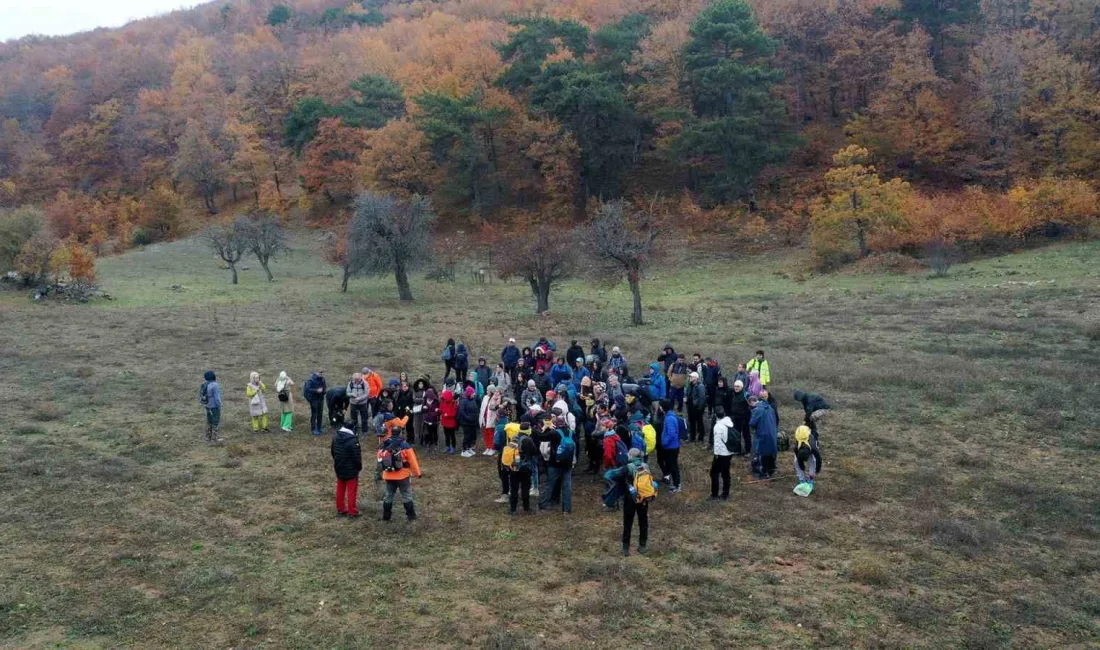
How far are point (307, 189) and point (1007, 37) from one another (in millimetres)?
57393

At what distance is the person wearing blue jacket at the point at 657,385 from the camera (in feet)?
48.2

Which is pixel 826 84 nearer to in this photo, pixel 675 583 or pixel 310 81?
pixel 310 81

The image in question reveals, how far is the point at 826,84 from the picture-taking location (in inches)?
2339

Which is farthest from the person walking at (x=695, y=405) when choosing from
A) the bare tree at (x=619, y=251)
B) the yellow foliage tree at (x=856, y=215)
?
the yellow foliage tree at (x=856, y=215)

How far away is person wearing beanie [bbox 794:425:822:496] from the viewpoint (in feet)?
38.5

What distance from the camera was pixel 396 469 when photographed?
10.9 m

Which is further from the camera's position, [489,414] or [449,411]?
[449,411]

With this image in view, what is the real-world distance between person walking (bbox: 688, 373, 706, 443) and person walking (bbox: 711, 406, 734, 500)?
2649mm

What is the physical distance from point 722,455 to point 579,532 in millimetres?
2538

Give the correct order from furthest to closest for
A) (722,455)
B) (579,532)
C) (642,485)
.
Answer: (722,455) < (579,532) < (642,485)

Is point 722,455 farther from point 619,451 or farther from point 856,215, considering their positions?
point 856,215

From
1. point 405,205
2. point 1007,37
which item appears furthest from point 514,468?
point 1007,37

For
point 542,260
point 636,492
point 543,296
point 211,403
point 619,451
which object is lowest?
point 636,492

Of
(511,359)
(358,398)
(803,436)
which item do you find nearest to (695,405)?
(803,436)
